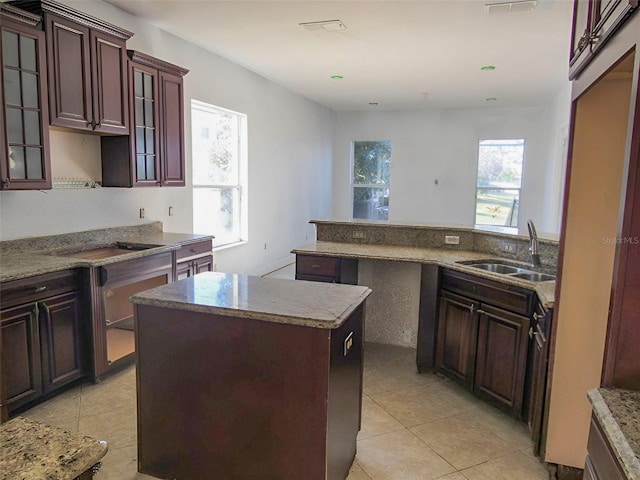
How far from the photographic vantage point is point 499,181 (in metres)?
8.24

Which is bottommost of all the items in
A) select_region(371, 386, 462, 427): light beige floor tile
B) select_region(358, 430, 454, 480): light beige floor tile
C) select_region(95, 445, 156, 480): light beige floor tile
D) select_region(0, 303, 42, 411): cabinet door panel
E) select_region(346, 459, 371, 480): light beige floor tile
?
select_region(95, 445, 156, 480): light beige floor tile

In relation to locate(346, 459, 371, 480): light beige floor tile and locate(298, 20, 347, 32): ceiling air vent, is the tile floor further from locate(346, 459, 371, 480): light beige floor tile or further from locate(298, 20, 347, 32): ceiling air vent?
locate(298, 20, 347, 32): ceiling air vent

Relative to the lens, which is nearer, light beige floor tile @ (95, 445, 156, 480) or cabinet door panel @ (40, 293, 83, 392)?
light beige floor tile @ (95, 445, 156, 480)

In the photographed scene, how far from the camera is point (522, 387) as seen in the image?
2.47 m

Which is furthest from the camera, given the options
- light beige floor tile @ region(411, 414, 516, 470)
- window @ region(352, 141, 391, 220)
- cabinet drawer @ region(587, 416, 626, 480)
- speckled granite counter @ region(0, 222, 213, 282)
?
window @ region(352, 141, 391, 220)

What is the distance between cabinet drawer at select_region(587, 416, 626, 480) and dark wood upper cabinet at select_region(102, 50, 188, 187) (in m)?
3.44

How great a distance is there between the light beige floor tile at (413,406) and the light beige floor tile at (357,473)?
0.51 meters

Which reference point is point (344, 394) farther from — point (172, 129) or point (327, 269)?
point (172, 129)

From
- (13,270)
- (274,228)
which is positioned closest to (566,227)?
(13,270)

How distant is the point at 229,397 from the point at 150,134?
2675 mm

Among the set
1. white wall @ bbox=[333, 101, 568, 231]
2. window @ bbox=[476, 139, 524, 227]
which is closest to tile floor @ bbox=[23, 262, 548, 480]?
white wall @ bbox=[333, 101, 568, 231]

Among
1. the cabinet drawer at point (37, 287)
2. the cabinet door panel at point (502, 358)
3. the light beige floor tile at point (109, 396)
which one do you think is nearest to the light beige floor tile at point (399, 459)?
the cabinet door panel at point (502, 358)

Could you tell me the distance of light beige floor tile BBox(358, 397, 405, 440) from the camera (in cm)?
250

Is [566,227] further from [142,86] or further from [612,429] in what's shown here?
[142,86]
